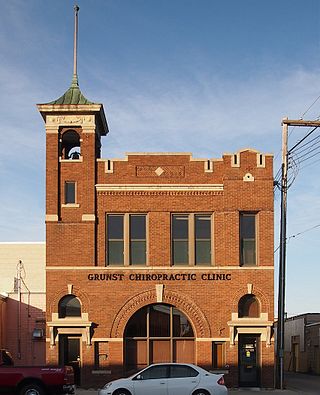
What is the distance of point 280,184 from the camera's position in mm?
33844

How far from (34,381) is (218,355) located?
30.6 ft

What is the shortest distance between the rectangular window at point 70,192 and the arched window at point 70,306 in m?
3.88

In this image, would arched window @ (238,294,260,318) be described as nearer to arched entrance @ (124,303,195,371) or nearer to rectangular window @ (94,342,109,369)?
arched entrance @ (124,303,195,371)

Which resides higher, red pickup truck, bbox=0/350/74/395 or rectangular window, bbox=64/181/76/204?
rectangular window, bbox=64/181/76/204

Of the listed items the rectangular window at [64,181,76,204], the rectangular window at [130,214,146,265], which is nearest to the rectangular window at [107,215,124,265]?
the rectangular window at [130,214,146,265]

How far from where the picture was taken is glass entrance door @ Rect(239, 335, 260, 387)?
3062cm

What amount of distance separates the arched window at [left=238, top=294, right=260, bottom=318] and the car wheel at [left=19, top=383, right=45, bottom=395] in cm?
1000

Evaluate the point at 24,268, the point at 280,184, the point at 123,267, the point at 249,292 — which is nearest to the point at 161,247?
the point at 123,267

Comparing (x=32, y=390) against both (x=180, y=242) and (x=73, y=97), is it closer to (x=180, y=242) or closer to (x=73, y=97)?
(x=180, y=242)

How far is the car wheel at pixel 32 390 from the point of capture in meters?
23.7

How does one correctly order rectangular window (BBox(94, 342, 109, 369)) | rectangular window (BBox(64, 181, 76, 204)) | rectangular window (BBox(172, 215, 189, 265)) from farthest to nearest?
rectangular window (BBox(64, 181, 76, 204)) → rectangular window (BBox(172, 215, 189, 265)) → rectangular window (BBox(94, 342, 109, 369))

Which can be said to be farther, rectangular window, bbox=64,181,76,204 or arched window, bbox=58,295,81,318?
rectangular window, bbox=64,181,76,204

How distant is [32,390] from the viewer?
77.7ft

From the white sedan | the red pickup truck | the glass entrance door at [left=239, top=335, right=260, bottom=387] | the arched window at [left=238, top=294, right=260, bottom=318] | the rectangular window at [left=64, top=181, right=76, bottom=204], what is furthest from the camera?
the rectangular window at [left=64, top=181, right=76, bottom=204]
